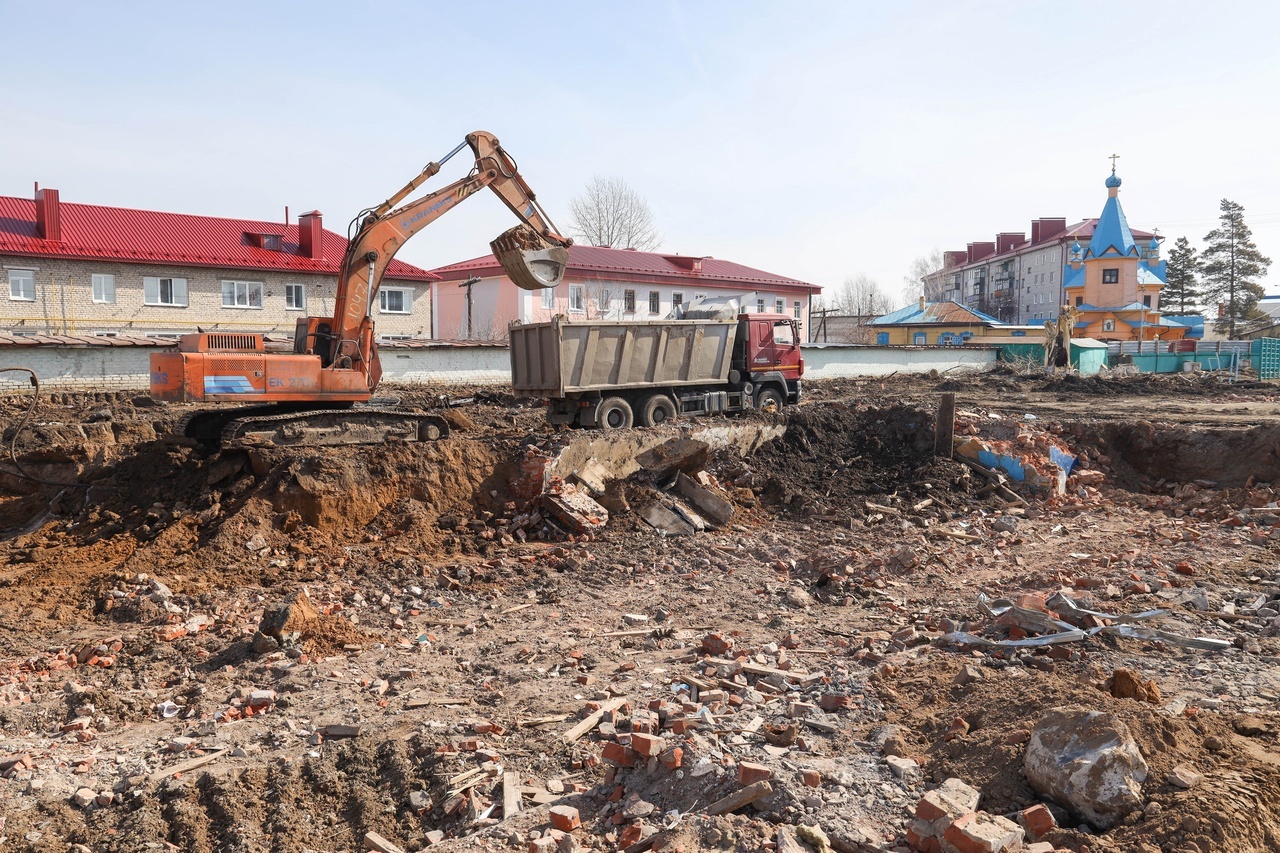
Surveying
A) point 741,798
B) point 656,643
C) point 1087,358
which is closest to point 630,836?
point 741,798

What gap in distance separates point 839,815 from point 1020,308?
236 feet

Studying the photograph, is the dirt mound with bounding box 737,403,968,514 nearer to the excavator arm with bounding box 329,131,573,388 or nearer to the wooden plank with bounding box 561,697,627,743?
the excavator arm with bounding box 329,131,573,388

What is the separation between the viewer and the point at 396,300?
35344 mm

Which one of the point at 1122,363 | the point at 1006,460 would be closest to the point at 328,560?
the point at 1006,460

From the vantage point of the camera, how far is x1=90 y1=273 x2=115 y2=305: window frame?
1168 inches

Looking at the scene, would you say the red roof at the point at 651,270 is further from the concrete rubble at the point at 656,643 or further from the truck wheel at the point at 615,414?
the concrete rubble at the point at 656,643

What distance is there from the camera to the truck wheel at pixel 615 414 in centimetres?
1491

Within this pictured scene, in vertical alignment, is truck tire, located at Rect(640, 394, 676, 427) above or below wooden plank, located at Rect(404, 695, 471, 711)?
above

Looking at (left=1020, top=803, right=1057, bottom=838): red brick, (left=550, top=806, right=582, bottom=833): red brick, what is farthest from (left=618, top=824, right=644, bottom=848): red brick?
(left=1020, top=803, right=1057, bottom=838): red brick

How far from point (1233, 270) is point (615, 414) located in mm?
64936

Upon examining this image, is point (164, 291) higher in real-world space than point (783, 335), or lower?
higher

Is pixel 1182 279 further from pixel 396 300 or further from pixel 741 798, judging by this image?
pixel 741 798

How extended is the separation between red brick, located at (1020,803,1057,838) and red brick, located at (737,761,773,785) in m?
1.17

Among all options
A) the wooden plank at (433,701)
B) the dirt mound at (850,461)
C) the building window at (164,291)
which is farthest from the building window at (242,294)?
the wooden plank at (433,701)
